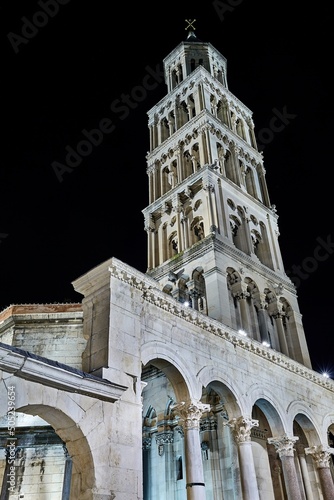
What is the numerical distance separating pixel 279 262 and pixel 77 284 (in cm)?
1789

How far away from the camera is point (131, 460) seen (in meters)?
12.5

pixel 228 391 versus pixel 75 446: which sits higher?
pixel 228 391

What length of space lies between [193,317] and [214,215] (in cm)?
1134

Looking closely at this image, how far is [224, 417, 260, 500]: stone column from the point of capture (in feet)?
52.7

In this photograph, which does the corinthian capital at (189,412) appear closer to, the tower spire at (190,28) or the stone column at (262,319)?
the stone column at (262,319)

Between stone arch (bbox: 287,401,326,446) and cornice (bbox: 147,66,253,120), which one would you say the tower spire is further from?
stone arch (bbox: 287,401,326,446)

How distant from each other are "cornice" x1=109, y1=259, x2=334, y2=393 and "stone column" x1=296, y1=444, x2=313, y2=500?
3680 millimetres

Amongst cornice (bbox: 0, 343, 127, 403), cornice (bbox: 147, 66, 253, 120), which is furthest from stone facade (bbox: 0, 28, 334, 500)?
cornice (bbox: 147, 66, 253, 120)

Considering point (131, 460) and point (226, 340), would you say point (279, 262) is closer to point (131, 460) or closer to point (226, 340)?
point (226, 340)

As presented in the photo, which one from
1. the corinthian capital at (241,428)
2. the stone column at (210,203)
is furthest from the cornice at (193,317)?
the stone column at (210,203)

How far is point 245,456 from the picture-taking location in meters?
16.8

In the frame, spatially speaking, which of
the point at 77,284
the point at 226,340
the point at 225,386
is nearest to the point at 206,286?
the point at 226,340

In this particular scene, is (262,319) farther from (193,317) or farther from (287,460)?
(193,317)

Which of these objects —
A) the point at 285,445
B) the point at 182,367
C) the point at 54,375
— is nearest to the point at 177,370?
the point at 182,367
